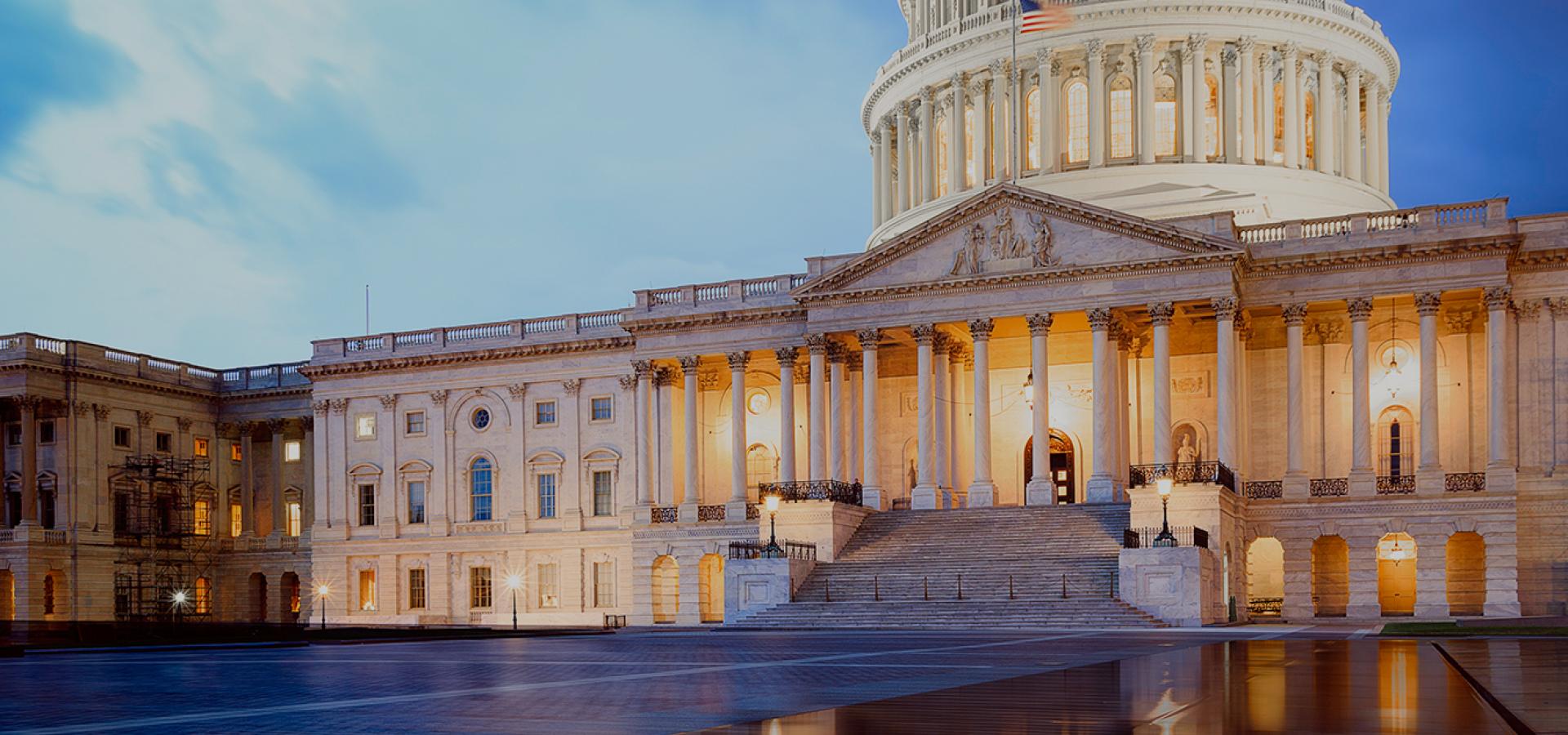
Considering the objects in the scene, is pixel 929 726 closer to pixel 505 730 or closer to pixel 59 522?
pixel 505 730

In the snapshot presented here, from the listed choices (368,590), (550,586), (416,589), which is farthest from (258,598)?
A: (550,586)

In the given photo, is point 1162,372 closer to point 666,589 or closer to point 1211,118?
point 1211,118

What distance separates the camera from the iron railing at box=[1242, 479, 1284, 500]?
52938 millimetres

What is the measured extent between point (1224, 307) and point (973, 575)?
13187 millimetres

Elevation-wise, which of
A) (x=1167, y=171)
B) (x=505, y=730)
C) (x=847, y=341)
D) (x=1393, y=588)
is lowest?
(x=1393, y=588)

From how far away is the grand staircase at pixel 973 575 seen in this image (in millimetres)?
41844

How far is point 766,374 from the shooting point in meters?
65.2

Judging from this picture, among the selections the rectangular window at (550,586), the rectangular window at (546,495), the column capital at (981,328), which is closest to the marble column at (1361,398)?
the column capital at (981,328)

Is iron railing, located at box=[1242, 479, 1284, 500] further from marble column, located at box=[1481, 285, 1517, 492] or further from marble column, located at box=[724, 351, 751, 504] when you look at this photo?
marble column, located at box=[724, 351, 751, 504]

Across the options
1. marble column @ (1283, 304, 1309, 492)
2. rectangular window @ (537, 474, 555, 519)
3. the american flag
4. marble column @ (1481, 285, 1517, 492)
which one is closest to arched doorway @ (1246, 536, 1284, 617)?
marble column @ (1283, 304, 1309, 492)

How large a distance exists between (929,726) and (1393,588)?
47.5m

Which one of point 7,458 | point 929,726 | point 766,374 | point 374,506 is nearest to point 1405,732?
point 929,726

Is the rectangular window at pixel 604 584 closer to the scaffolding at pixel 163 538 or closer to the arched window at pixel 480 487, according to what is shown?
the arched window at pixel 480 487

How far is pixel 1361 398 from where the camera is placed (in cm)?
5225
